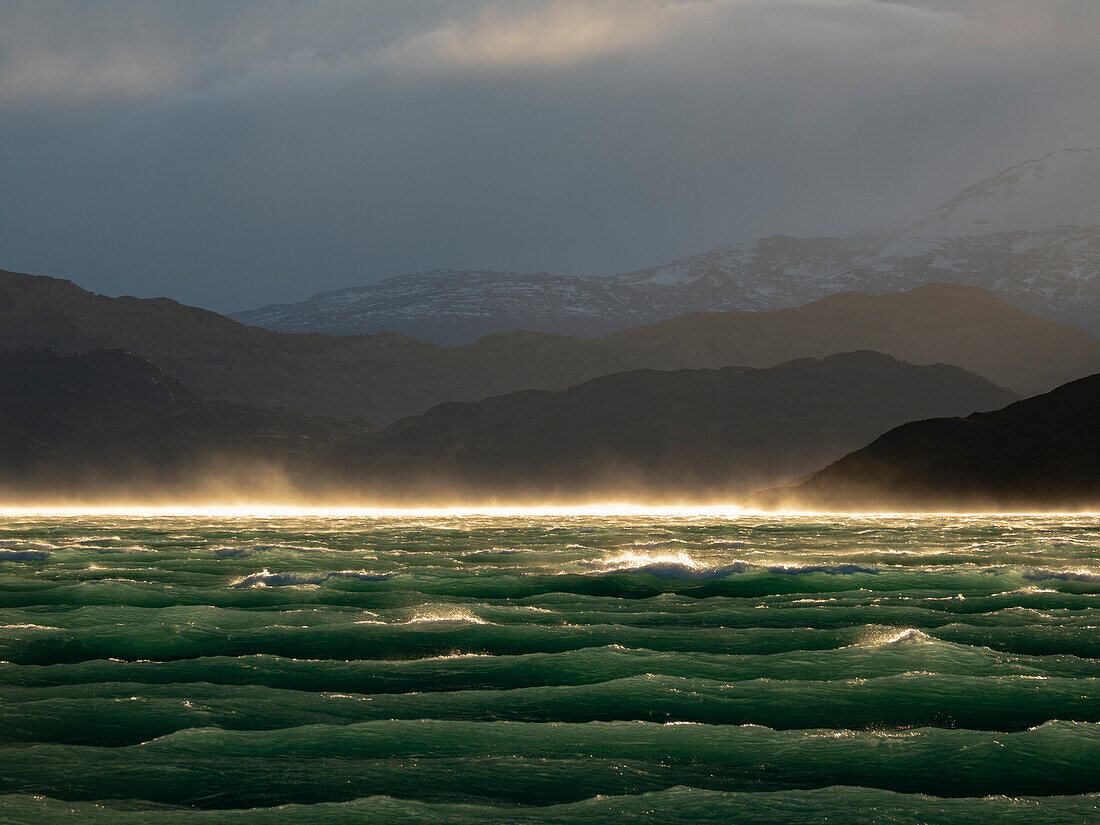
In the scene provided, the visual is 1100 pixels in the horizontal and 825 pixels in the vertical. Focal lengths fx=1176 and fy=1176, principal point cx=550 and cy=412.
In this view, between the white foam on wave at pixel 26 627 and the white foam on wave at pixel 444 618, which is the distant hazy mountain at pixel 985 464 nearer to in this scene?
the white foam on wave at pixel 444 618

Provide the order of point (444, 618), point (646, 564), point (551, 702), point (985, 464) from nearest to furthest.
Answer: point (551, 702) → point (444, 618) → point (646, 564) → point (985, 464)

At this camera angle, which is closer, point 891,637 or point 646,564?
point 891,637

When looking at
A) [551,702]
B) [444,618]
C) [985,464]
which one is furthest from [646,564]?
[985,464]

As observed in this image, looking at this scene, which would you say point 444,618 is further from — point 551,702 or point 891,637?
point 891,637

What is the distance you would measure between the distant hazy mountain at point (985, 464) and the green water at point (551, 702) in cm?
10600

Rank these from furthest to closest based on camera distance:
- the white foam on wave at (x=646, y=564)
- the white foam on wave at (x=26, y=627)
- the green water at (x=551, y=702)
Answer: the white foam on wave at (x=646, y=564) < the white foam on wave at (x=26, y=627) < the green water at (x=551, y=702)

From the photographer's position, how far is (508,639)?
23062 mm

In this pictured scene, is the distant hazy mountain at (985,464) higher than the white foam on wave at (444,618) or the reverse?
higher

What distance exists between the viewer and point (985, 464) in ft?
464

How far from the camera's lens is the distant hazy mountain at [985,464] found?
13238cm

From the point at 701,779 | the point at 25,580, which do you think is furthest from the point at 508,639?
the point at 25,580

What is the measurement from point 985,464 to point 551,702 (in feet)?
442

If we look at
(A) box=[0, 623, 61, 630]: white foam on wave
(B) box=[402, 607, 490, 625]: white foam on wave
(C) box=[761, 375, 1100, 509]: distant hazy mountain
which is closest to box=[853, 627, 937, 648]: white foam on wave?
(B) box=[402, 607, 490, 625]: white foam on wave

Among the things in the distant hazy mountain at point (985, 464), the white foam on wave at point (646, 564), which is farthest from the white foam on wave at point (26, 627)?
the distant hazy mountain at point (985, 464)
